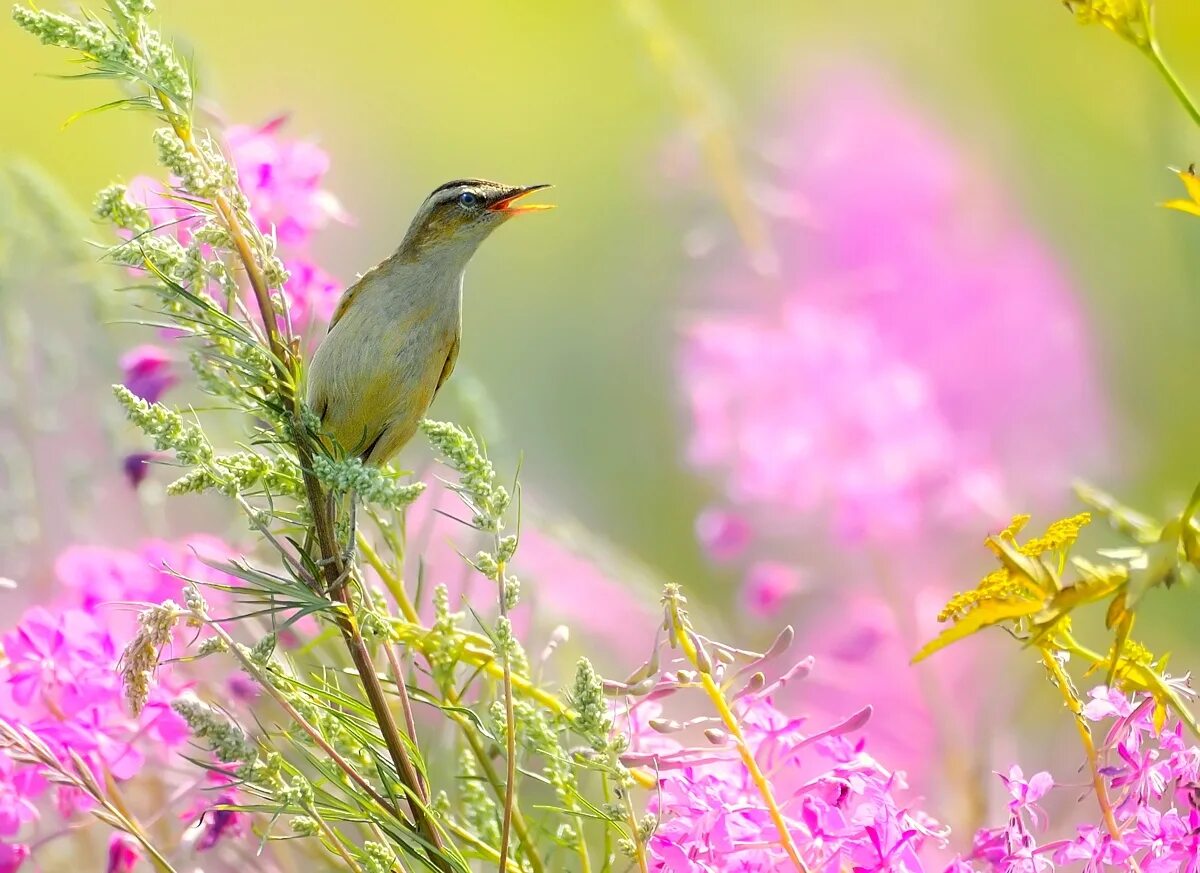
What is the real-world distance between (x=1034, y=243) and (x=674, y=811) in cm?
79

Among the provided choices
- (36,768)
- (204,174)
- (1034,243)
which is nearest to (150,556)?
→ (36,768)

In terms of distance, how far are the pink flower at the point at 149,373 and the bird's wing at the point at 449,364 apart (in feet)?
0.42

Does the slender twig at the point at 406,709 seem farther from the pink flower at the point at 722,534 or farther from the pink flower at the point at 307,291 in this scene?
the pink flower at the point at 722,534

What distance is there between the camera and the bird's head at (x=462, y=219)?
57 centimetres

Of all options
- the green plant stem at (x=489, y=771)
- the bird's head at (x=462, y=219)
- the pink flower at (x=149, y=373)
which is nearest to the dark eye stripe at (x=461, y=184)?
the bird's head at (x=462, y=219)

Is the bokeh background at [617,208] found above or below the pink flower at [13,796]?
above

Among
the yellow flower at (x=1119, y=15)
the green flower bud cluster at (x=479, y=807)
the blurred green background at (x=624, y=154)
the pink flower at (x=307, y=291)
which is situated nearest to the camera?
the yellow flower at (x=1119, y=15)

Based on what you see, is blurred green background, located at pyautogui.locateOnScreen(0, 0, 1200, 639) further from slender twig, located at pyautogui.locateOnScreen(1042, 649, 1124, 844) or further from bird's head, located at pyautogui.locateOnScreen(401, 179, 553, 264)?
slender twig, located at pyautogui.locateOnScreen(1042, 649, 1124, 844)

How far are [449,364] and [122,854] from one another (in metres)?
0.24

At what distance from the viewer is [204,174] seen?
34 cm

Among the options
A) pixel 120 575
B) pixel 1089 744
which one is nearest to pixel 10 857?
pixel 120 575

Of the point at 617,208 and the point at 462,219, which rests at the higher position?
the point at 617,208

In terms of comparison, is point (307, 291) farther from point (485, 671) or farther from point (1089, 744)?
point (1089, 744)

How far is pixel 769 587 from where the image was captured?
0.78 metres
